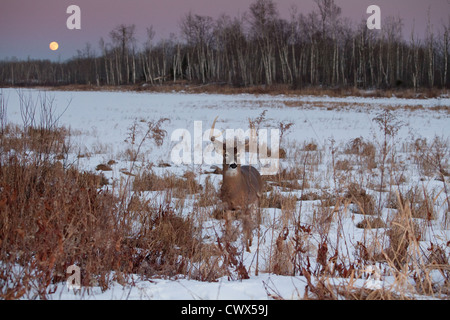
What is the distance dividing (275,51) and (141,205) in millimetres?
50832

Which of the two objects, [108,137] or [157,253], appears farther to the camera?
[108,137]

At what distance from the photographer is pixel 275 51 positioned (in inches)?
2109

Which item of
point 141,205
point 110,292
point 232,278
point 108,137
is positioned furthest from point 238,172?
point 108,137

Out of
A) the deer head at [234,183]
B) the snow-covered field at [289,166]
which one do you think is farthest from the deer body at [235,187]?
the snow-covered field at [289,166]

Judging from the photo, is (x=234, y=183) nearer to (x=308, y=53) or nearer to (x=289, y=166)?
(x=289, y=166)
